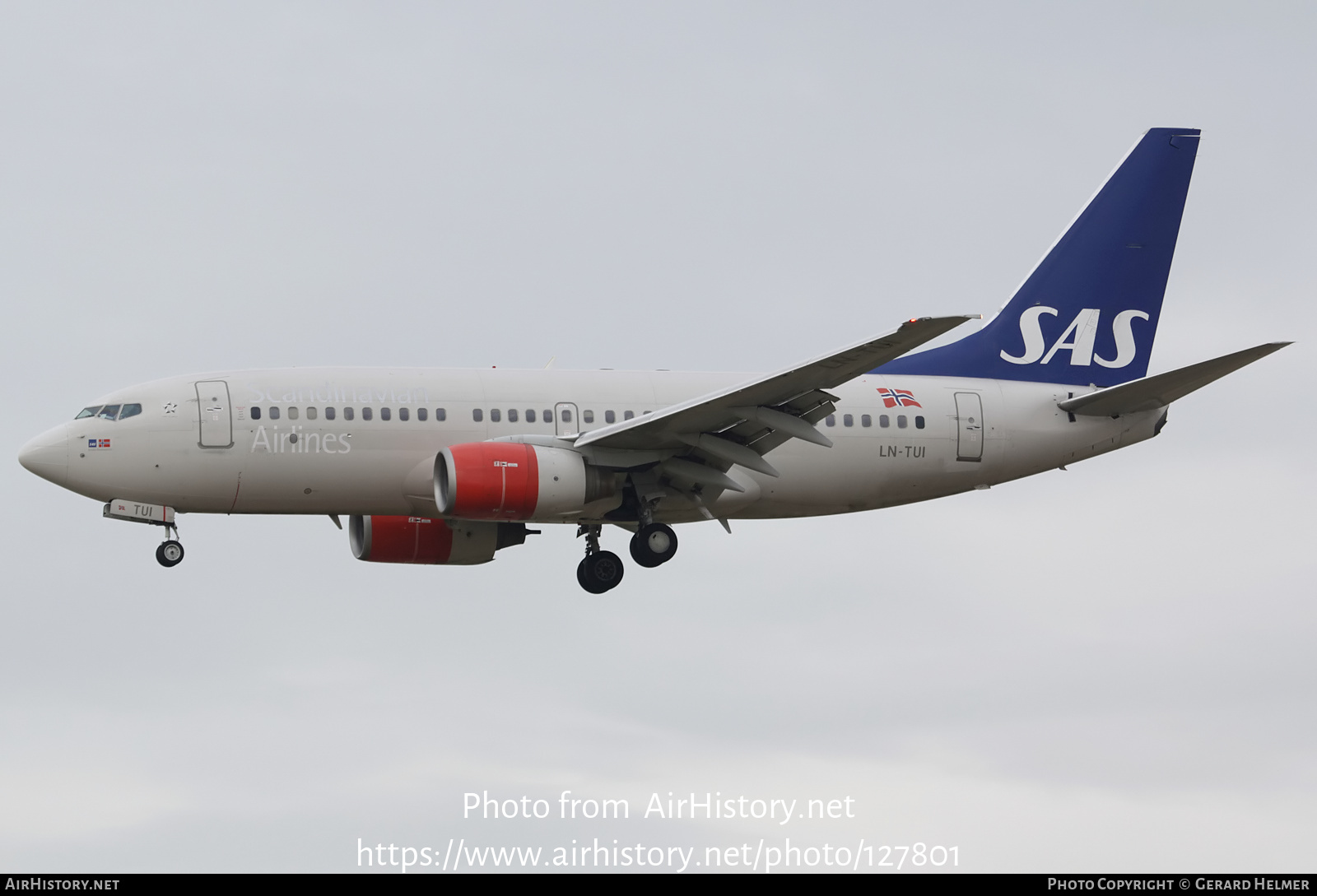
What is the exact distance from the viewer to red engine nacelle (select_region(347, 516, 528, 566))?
3884 cm

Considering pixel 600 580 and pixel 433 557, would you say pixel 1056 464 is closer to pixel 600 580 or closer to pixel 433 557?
pixel 600 580

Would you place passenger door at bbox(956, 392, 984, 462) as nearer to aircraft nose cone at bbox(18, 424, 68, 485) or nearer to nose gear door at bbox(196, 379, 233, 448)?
nose gear door at bbox(196, 379, 233, 448)

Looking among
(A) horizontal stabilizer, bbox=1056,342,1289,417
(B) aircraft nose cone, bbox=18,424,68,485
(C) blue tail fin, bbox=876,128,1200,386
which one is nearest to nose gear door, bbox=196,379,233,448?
(B) aircraft nose cone, bbox=18,424,68,485

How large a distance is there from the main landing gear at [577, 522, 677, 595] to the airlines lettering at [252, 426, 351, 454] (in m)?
5.83

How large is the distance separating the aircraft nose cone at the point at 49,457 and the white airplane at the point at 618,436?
0.04m

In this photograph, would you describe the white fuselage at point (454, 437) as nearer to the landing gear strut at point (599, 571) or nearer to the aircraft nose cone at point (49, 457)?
the aircraft nose cone at point (49, 457)

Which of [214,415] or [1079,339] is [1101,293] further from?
[214,415]

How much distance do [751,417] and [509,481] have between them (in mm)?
4643

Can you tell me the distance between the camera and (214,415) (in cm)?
3453

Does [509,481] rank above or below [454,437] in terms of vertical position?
below

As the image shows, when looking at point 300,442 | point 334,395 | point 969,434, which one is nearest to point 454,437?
point 334,395

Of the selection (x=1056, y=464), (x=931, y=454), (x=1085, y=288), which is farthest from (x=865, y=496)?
(x=1085, y=288)

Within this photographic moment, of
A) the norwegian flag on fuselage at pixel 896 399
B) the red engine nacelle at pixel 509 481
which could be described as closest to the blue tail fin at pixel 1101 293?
the norwegian flag on fuselage at pixel 896 399

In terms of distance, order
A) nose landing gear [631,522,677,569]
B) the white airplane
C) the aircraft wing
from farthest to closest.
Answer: nose landing gear [631,522,677,569] → the white airplane → the aircraft wing
